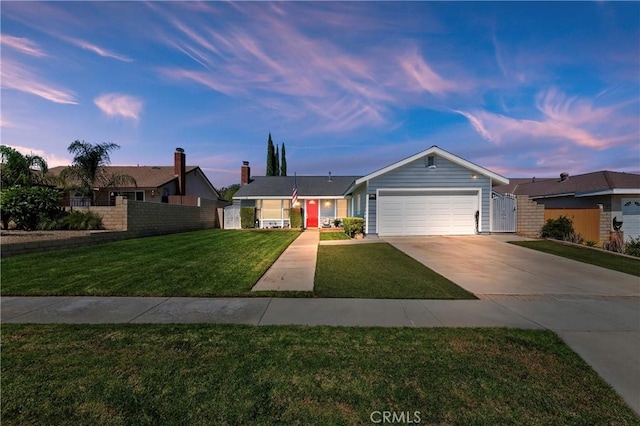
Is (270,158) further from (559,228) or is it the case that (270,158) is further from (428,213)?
(559,228)

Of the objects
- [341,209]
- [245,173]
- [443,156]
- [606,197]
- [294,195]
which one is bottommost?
[341,209]

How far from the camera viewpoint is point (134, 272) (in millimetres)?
6777

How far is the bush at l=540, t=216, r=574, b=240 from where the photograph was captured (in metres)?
13.2

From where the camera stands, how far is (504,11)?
31.2 feet

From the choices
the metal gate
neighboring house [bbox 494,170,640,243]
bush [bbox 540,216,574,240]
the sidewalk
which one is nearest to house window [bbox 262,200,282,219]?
the metal gate

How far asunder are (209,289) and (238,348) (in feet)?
8.96

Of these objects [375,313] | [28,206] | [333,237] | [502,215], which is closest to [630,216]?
[502,215]

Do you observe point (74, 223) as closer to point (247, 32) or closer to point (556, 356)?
point (247, 32)

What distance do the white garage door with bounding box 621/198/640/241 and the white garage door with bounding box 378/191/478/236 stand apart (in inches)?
270

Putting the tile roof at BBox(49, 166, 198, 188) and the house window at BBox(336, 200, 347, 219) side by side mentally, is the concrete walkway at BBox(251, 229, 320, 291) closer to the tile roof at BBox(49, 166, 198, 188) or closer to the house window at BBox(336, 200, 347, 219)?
the house window at BBox(336, 200, 347, 219)

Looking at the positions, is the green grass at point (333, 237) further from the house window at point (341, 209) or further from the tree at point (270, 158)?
the tree at point (270, 158)

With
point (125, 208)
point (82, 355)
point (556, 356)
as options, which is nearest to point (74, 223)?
point (125, 208)

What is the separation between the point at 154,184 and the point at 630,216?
30.5 metres

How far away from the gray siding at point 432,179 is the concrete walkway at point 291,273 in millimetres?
6518
